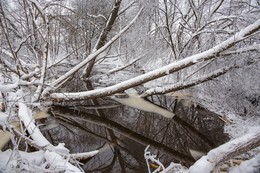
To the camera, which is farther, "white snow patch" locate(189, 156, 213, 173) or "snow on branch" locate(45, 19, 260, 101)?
"snow on branch" locate(45, 19, 260, 101)

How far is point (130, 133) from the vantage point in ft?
22.4

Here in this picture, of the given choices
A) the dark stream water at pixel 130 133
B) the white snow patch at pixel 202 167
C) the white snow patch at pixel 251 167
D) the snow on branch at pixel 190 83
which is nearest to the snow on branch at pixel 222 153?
the white snow patch at pixel 202 167

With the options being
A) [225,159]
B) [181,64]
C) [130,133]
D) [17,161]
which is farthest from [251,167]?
[130,133]

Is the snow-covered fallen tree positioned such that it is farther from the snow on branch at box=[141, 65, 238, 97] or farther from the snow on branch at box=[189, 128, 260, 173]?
the snow on branch at box=[141, 65, 238, 97]

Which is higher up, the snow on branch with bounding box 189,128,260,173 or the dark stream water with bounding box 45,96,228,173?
the snow on branch with bounding box 189,128,260,173

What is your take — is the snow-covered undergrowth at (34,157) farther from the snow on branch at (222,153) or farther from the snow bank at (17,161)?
the snow on branch at (222,153)

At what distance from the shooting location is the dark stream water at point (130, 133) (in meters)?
5.54

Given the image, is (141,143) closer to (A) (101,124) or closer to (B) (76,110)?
(A) (101,124)

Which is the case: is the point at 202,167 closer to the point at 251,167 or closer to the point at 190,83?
the point at 251,167

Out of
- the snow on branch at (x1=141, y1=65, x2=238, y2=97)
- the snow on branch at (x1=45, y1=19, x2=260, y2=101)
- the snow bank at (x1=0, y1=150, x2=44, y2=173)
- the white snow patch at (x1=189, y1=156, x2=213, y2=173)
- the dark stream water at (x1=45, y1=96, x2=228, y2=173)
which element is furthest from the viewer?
the snow on branch at (x1=141, y1=65, x2=238, y2=97)

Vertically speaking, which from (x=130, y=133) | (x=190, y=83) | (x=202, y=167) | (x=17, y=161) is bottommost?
(x=130, y=133)

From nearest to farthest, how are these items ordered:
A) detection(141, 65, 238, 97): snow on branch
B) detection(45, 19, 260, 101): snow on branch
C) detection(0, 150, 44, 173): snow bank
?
detection(0, 150, 44, 173): snow bank, detection(45, 19, 260, 101): snow on branch, detection(141, 65, 238, 97): snow on branch

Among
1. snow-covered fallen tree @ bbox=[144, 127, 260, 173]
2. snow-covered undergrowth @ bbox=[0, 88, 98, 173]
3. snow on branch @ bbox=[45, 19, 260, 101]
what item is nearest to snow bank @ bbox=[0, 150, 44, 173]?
snow-covered undergrowth @ bbox=[0, 88, 98, 173]

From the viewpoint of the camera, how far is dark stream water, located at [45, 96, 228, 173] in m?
5.54
